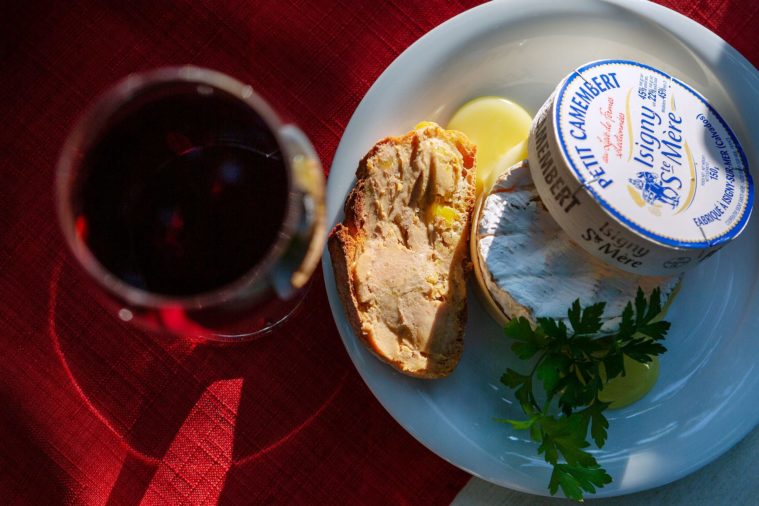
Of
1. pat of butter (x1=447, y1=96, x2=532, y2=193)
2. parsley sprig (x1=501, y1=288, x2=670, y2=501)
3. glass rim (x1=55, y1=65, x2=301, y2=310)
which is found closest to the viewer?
glass rim (x1=55, y1=65, x2=301, y2=310)

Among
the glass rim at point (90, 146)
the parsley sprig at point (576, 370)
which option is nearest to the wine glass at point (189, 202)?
the glass rim at point (90, 146)

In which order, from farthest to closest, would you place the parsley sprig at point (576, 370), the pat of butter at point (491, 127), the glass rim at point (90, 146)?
1. the pat of butter at point (491, 127)
2. the parsley sprig at point (576, 370)
3. the glass rim at point (90, 146)

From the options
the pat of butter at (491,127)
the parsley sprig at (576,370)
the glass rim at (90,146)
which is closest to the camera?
the glass rim at (90,146)

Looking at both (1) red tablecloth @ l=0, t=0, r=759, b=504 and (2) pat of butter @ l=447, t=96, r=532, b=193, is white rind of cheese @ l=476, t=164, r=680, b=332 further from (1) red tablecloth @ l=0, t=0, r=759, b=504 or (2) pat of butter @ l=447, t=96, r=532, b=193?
(1) red tablecloth @ l=0, t=0, r=759, b=504

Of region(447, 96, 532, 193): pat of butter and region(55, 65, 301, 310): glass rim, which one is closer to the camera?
region(55, 65, 301, 310): glass rim

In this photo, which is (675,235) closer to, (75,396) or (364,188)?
(364,188)

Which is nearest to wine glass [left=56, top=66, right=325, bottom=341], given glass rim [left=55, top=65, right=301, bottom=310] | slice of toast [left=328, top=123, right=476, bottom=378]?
glass rim [left=55, top=65, right=301, bottom=310]

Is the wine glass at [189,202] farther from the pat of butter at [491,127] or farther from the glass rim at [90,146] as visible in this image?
the pat of butter at [491,127]

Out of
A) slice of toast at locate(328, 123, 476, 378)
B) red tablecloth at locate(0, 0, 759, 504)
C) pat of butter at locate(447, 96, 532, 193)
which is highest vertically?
pat of butter at locate(447, 96, 532, 193)
